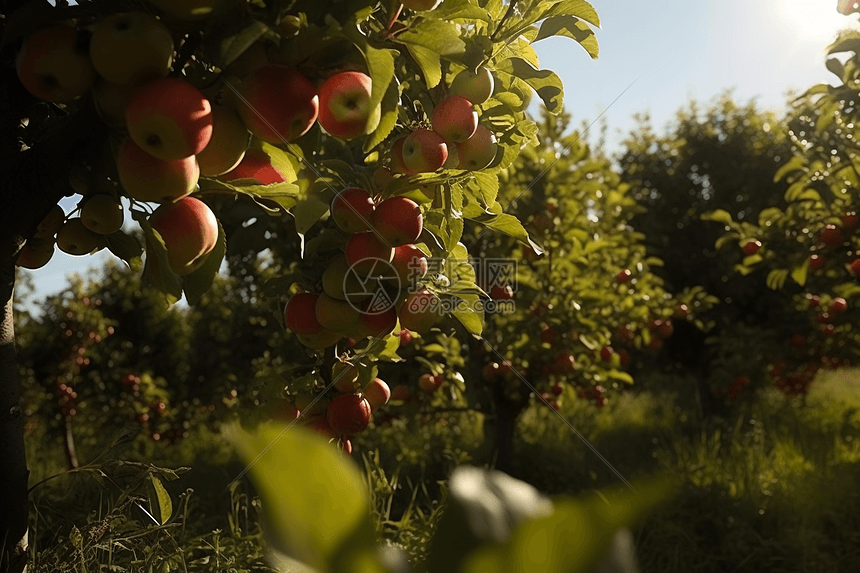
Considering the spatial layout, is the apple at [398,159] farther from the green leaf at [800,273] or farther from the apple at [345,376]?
the green leaf at [800,273]

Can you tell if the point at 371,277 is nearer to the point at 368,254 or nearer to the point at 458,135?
the point at 368,254

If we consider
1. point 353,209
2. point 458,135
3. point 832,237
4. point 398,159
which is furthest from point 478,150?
point 832,237

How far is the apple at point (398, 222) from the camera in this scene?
1367mm

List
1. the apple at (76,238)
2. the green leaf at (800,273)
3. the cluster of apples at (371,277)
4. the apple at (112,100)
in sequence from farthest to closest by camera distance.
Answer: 1. the green leaf at (800,273)
2. the cluster of apples at (371,277)
3. the apple at (76,238)
4. the apple at (112,100)

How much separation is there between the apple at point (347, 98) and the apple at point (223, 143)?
0.15 m

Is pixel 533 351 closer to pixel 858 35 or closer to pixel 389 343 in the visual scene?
pixel 858 35

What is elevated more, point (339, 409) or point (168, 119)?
point (168, 119)

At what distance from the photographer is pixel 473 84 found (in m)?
1.37

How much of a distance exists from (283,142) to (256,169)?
6.5 inches

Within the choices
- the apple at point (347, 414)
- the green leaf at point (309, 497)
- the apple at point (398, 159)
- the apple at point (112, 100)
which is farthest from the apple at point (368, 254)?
the green leaf at point (309, 497)

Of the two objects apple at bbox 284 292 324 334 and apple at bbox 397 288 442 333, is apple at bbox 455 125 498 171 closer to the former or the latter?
apple at bbox 397 288 442 333

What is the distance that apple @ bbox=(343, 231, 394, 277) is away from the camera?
1406 mm

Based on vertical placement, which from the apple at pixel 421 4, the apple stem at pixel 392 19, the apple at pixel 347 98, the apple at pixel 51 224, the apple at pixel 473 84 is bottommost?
the apple at pixel 51 224

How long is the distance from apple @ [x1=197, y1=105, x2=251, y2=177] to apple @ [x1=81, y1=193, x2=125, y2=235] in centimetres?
19
